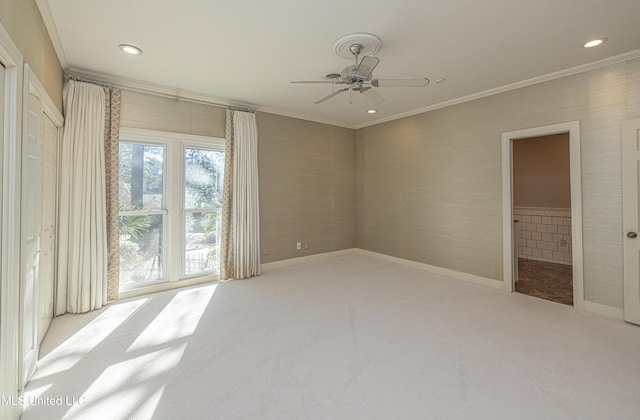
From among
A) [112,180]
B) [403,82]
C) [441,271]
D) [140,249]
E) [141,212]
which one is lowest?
[441,271]

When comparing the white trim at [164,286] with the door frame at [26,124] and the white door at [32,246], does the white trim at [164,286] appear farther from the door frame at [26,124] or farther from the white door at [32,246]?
the white door at [32,246]

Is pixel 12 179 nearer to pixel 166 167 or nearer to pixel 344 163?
pixel 166 167

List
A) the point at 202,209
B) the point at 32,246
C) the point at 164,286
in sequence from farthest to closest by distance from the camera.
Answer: the point at 202,209 < the point at 164,286 < the point at 32,246

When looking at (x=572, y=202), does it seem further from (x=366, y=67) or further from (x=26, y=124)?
(x=26, y=124)

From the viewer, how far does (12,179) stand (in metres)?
1.57

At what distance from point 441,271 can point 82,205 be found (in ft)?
16.4

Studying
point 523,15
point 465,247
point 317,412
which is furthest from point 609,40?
point 317,412

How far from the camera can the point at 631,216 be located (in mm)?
3000

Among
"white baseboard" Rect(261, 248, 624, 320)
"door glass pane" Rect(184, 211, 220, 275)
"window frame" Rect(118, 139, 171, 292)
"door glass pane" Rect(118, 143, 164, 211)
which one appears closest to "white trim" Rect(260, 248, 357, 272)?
"white baseboard" Rect(261, 248, 624, 320)

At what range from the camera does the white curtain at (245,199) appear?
4508 mm

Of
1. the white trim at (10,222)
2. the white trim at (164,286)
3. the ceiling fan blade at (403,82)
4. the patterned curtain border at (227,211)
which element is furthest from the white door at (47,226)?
the ceiling fan blade at (403,82)

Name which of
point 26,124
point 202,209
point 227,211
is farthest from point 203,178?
point 26,124

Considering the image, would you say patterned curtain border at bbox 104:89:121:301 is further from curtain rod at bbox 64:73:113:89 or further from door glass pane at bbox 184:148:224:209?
door glass pane at bbox 184:148:224:209

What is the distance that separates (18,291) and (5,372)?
0.42 metres
